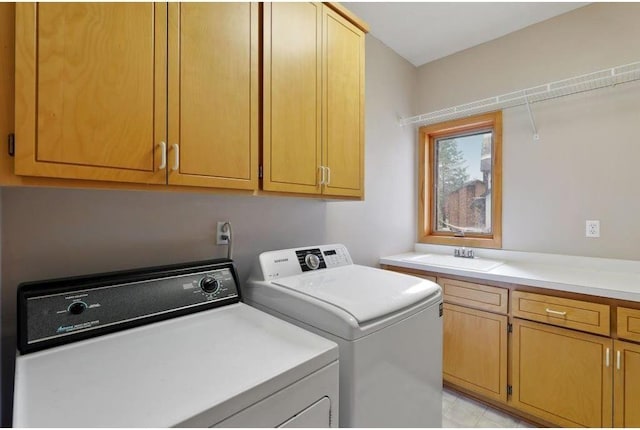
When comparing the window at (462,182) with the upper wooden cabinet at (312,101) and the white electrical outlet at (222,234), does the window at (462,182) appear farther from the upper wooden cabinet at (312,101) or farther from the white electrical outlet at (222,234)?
the white electrical outlet at (222,234)

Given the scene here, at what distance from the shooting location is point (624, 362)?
1.54m

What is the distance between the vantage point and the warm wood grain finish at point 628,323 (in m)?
1.50

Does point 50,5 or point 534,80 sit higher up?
point 534,80

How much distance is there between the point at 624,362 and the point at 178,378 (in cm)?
213

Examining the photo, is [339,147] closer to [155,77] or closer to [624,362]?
[155,77]

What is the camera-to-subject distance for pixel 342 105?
1.64 m

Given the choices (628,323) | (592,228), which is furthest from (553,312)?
(592,228)

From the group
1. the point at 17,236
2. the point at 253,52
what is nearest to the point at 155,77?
the point at 253,52

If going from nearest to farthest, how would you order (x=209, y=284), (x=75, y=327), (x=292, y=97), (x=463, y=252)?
1. (x=75, y=327)
2. (x=209, y=284)
3. (x=292, y=97)
4. (x=463, y=252)

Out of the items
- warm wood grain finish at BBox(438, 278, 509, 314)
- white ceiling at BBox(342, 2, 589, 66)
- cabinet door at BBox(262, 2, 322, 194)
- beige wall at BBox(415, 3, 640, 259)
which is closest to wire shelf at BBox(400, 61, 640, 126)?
beige wall at BBox(415, 3, 640, 259)

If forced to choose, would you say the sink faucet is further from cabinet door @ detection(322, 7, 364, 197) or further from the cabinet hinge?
the cabinet hinge

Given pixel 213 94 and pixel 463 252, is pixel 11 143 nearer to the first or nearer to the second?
pixel 213 94

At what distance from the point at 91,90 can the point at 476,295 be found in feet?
7.49

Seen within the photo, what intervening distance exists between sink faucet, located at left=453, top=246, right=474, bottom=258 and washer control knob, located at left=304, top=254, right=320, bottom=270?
155 cm
